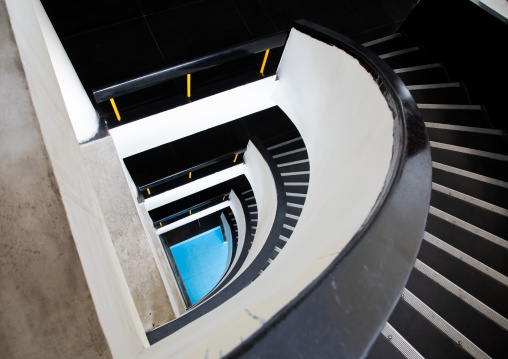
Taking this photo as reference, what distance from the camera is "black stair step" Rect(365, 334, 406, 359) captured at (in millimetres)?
2040

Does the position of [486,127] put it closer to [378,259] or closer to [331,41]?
[331,41]

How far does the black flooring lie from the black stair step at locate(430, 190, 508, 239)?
8.72 feet

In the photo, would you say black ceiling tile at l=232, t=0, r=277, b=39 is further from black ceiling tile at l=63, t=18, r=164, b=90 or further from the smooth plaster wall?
the smooth plaster wall

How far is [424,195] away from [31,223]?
1625mm

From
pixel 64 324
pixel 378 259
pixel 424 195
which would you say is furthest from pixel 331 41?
pixel 64 324

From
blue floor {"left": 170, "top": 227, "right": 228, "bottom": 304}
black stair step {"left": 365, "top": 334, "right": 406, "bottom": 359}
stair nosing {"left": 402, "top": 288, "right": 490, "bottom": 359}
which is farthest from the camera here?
blue floor {"left": 170, "top": 227, "right": 228, "bottom": 304}

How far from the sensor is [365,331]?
1.00m

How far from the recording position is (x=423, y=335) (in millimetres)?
2242

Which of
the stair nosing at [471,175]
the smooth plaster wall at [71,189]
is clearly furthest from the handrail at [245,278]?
the stair nosing at [471,175]

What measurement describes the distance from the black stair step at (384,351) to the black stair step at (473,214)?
1.45 m

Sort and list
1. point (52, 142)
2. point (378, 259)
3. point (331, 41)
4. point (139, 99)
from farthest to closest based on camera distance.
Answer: point (139, 99)
point (331, 41)
point (52, 142)
point (378, 259)

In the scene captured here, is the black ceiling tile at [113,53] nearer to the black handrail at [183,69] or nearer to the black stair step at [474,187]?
the black handrail at [183,69]

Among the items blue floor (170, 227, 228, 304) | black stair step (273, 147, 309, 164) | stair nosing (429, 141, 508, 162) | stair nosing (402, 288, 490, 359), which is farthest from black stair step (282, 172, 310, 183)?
blue floor (170, 227, 228, 304)

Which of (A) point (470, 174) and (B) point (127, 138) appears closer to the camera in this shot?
(A) point (470, 174)
